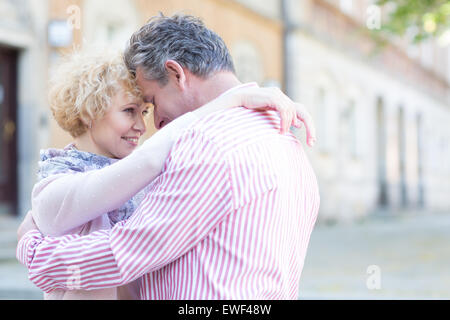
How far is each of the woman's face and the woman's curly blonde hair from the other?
21 millimetres

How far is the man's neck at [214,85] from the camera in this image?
6.22ft

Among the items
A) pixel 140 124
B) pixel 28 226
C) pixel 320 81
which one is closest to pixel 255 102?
pixel 140 124

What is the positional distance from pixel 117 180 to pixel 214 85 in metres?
0.39

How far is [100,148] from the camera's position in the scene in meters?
2.14

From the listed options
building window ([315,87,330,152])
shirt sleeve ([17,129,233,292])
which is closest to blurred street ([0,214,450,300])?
building window ([315,87,330,152])

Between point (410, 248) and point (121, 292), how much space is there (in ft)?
35.8

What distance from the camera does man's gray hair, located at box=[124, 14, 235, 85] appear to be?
1839 mm

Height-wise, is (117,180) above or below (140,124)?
below

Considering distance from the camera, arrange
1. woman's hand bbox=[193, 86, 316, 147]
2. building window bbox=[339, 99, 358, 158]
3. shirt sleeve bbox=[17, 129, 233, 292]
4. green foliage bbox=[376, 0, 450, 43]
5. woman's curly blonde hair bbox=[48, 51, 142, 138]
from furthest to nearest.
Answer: building window bbox=[339, 99, 358, 158]
green foliage bbox=[376, 0, 450, 43]
woman's curly blonde hair bbox=[48, 51, 142, 138]
woman's hand bbox=[193, 86, 316, 147]
shirt sleeve bbox=[17, 129, 233, 292]

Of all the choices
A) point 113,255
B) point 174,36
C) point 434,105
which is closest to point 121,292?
point 113,255

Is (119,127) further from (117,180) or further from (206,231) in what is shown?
(206,231)

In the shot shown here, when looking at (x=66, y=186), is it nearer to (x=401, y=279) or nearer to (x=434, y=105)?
(x=401, y=279)

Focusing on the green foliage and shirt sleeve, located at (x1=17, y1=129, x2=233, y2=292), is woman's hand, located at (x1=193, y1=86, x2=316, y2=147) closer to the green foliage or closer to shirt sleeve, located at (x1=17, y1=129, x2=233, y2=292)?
shirt sleeve, located at (x1=17, y1=129, x2=233, y2=292)

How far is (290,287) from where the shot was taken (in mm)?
1831
